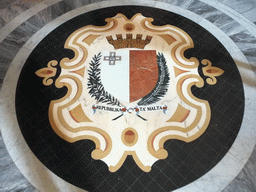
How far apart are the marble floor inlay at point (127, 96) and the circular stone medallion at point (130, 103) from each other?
1 cm

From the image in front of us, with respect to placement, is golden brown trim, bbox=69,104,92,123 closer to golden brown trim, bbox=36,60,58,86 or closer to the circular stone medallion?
the circular stone medallion

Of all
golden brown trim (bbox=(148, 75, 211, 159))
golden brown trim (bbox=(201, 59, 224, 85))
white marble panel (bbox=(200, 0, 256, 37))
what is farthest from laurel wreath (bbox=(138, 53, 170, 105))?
white marble panel (bbox=(200, 0, 256, 37))

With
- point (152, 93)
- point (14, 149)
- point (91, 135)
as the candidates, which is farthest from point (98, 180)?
point (152, 93)

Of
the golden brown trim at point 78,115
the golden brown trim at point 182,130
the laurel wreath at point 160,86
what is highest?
the laurel wreath at point 160,86

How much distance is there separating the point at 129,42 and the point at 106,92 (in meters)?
0.93

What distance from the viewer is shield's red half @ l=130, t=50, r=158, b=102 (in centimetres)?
232

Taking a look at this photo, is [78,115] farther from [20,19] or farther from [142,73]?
[20,19]

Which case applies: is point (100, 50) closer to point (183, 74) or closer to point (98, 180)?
point (183, 74)

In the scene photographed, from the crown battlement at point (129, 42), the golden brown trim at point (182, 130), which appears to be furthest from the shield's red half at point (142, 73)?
the golden brown trim at point (182, 130)

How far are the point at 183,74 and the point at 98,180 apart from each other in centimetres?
170

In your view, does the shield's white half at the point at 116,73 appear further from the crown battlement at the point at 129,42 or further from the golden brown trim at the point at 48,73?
the golden brown trim at the point at 48,73

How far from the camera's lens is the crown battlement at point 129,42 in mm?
2727

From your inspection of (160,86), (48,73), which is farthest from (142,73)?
(48,73)

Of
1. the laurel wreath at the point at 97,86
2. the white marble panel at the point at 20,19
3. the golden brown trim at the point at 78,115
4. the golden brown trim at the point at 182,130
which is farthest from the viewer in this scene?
the white marble panel at the point at 20,19
